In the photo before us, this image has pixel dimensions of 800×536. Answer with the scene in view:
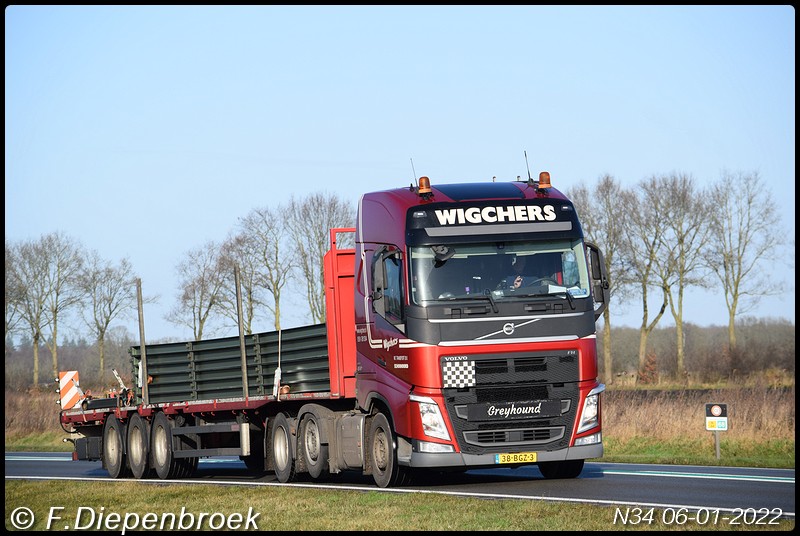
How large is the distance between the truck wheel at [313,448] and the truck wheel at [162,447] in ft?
12.8

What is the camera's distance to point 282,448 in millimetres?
19672

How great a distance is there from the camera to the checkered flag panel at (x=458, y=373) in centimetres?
1592

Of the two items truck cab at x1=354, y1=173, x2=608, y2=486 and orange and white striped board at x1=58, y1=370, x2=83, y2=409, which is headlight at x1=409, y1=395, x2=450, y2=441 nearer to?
truck cab at x1=354, y1=173, x2=608, y2=486

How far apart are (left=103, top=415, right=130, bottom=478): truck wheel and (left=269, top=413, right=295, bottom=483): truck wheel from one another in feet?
16.1

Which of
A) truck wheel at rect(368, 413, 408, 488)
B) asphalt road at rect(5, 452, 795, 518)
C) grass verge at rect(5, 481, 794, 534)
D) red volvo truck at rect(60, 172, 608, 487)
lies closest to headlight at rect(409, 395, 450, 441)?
red volvo truck at rect(60, 172, 608, 487)

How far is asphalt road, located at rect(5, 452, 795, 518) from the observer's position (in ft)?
46.8

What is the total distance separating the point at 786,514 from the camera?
12781 mm

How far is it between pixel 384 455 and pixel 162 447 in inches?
265

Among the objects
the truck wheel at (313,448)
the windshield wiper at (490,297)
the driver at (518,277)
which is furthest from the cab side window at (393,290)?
the truck wheel at (313,448)

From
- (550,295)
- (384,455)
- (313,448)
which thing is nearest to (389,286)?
(550,295)

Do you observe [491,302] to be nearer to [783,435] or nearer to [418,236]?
[418,236]

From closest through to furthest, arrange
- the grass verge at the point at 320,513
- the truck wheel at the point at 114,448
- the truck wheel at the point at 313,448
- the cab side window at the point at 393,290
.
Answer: the grass verge at the point at 320,513
the cab side window at the point at 393,290
the truck wheel at the point at 313,448
the truck wheel at the point at 114,448

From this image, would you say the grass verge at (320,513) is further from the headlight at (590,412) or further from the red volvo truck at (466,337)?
the headlight at (590,412)

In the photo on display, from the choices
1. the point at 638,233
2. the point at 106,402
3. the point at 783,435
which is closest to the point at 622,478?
the point at 783,435
